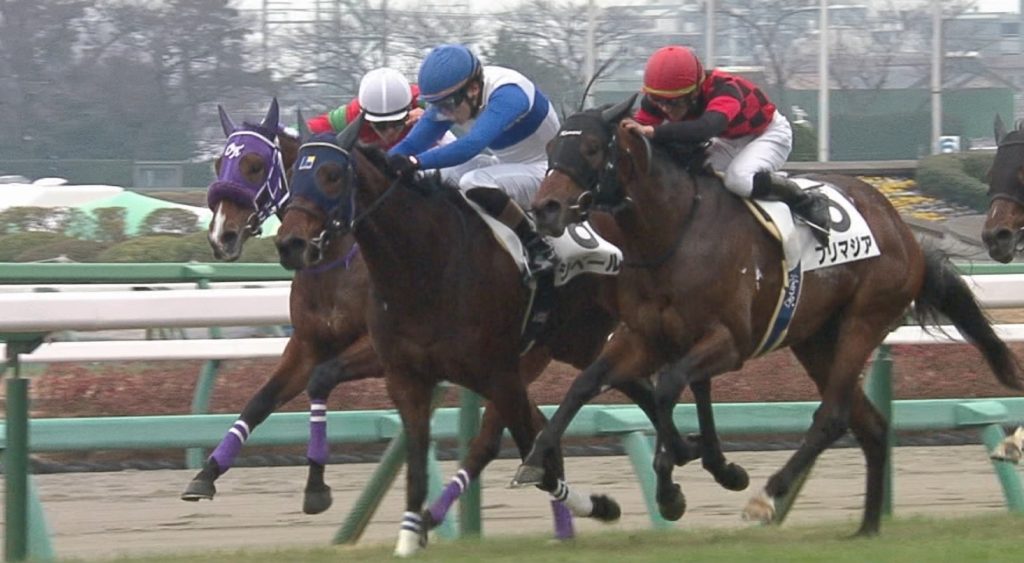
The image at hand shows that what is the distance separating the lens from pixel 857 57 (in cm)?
2888

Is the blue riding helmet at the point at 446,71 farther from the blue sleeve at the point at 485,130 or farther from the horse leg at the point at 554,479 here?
the horse leg at the point at 554,479

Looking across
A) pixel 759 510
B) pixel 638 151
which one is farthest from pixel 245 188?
pixel 759 510

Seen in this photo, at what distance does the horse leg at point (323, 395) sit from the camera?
616 centimetres

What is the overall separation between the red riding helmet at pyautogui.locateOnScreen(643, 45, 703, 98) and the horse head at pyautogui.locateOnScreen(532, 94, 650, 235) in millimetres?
296

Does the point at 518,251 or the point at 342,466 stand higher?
the point at 518,251

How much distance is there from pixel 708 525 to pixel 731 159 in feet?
4.65

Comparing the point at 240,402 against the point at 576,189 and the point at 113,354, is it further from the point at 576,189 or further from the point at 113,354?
the point at 576,189

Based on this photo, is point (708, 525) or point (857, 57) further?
point (857, 57)

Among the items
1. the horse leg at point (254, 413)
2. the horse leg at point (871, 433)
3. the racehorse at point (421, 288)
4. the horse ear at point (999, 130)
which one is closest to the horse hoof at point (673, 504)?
the racehorse at point (421, 288)

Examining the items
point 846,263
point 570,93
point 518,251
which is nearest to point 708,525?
point 846,263

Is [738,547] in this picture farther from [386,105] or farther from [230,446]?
[386,105]

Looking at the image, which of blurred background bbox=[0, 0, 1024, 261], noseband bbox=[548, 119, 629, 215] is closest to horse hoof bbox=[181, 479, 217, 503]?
noseband bbox=[548, 119, 629, 215]

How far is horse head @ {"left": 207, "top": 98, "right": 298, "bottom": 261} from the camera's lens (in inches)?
263

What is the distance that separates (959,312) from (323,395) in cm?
239
